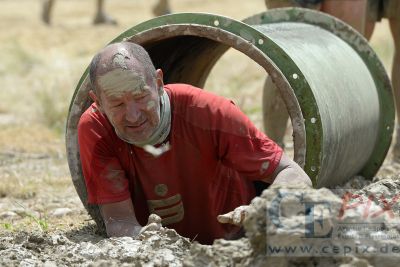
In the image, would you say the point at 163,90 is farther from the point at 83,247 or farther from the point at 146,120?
the point at 83,247

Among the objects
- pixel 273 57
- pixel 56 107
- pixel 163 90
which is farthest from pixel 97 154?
pixel 56 107

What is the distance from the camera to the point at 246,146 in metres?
3.75

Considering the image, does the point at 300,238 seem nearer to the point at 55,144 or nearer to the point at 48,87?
the point at 55,144

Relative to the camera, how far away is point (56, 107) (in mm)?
8719

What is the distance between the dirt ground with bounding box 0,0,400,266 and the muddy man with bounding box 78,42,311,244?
27cm

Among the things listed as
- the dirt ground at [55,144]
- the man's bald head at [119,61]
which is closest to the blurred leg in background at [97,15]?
the dirt ground at [55,144]

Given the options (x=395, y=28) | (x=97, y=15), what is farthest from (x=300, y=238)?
(x=97, y=15)

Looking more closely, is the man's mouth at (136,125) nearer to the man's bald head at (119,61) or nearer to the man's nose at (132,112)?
the man's nose at (132,112)

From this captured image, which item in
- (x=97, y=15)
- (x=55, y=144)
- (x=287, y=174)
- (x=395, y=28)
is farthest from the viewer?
(x=97, y=15)

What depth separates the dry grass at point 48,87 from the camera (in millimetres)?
5812

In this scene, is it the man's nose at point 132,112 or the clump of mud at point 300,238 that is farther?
the man's nose at point 132,112

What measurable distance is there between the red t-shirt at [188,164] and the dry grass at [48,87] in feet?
2.67

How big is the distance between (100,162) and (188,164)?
386 millimetres

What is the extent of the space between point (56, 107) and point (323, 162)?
4879 mm
